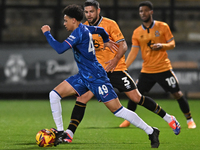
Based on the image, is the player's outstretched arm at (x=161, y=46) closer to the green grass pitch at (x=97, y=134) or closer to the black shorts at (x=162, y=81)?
the black shorts at (x=162, y=81)

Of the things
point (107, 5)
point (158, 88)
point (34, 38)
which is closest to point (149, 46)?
point (158, 88)

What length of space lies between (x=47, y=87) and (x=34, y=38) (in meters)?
3.55

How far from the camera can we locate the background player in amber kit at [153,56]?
7.21 metres

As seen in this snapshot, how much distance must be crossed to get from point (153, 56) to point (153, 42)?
0.80 ft

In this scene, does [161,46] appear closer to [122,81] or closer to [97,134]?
[122,81]

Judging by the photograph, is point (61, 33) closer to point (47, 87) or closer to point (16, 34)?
point (16, 34)

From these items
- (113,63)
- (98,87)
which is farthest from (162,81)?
(98,87)

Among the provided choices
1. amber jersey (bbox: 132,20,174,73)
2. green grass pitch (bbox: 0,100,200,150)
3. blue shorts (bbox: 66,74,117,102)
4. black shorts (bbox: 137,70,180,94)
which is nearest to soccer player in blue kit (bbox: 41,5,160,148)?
blue shorts (bbox: 66,74,117,102)

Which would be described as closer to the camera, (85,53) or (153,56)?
(85,53)

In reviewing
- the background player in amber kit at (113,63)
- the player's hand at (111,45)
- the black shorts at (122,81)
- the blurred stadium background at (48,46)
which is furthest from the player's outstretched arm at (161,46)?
the blurred stadium background at (48,46)

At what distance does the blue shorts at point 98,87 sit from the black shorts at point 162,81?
90.7 inches

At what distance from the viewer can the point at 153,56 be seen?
289 inches

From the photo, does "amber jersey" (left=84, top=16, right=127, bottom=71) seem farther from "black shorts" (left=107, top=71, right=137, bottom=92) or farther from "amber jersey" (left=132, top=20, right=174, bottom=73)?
"amber jersey" (left=132, top=20, right=174, bottom=73)

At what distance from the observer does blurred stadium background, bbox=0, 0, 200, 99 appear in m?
13.1
